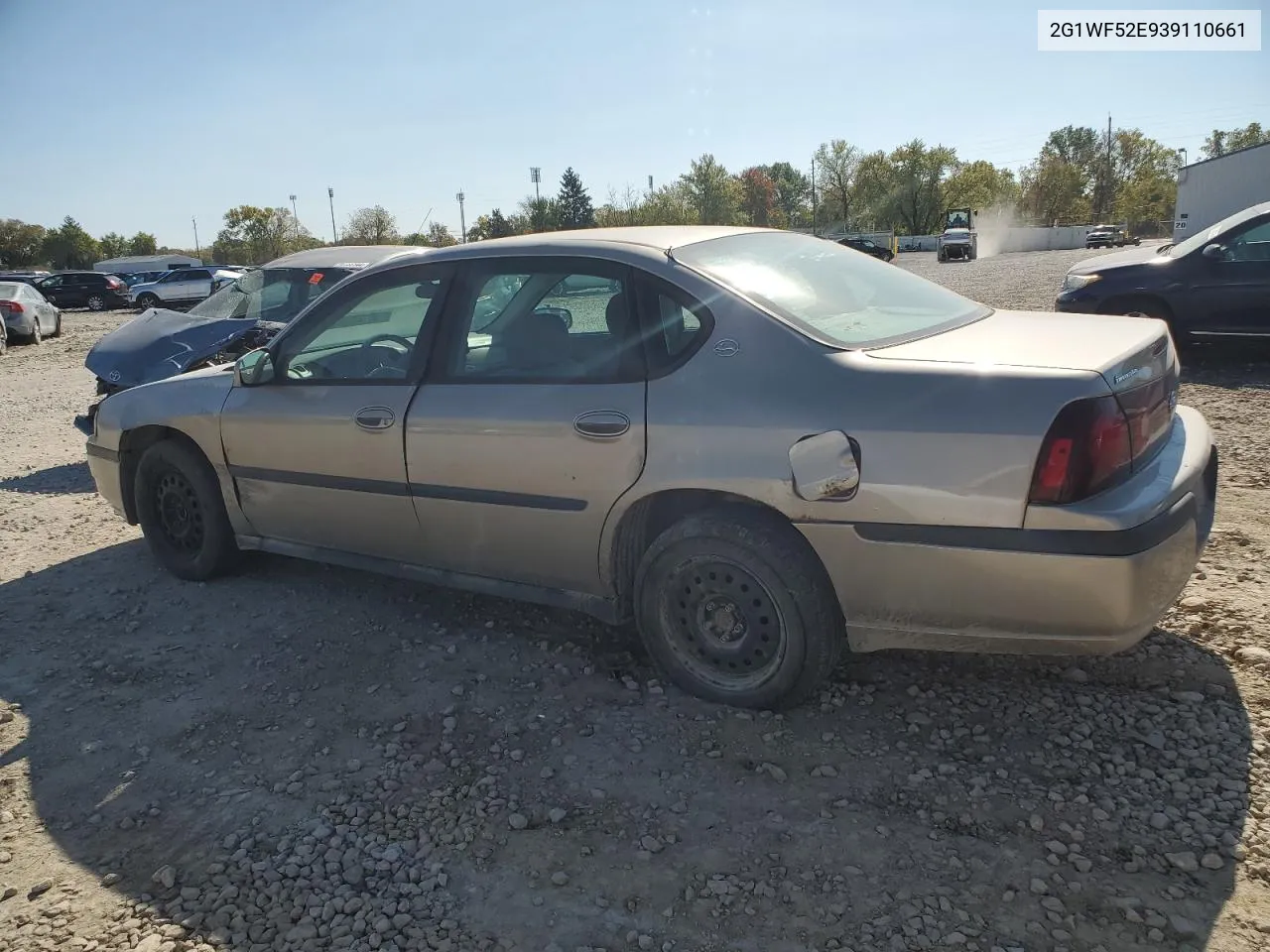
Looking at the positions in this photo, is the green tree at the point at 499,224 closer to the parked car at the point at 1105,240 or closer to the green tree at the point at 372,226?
the green tree at the point at 372,226

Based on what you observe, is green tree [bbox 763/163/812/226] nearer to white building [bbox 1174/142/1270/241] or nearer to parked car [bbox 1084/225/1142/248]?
parked car [bbox 1084/225/1142/248]

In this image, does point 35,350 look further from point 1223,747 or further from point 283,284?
point 1223,747

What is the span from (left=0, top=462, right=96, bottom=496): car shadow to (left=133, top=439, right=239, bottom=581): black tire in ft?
8.47

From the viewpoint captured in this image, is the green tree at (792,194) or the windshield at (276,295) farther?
the green tree at (792,194)

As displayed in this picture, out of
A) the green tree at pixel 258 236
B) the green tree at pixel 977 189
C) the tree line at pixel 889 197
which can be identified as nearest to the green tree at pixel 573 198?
→ the tree line at pixel 889 197

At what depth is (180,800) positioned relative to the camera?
296 cm

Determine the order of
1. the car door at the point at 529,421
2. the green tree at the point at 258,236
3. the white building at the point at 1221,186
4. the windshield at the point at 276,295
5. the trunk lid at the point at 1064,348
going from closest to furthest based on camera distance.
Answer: the trunk lid at the point at 1064,348
the car door at the point at 529,421
the windshield at the point at 276,295
the white building at the point at 1221,186
the green tree at the point at 258,236

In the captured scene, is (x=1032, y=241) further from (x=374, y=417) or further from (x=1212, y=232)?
(x=374, y=417)

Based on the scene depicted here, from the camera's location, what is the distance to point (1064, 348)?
2918 mm

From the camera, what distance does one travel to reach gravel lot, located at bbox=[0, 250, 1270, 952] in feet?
7.64

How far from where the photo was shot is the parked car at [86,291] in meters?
33.2

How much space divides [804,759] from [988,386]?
4.28ft

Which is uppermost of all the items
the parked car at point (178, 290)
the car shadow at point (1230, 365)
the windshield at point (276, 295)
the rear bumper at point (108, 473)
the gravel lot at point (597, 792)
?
the parked car at point (178, 290)

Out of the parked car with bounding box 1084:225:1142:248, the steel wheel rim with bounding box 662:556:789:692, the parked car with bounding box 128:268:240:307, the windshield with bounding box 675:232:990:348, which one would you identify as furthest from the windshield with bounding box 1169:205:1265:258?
the parked car with bounding box 1084:225:1142:248
